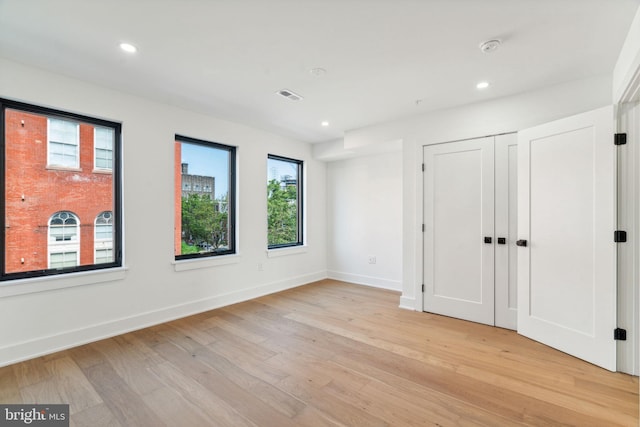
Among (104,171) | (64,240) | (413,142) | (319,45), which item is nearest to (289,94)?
(319,45)

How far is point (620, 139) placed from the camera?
237cm

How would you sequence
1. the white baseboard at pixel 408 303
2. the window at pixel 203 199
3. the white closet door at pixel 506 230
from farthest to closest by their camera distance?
the white baseboard at pixel 408 303 → the window at pixel 203 199 → the white closet door at pixel 506 230

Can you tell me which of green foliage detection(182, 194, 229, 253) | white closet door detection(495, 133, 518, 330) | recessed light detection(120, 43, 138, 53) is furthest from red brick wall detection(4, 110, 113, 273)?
white closet door detection(495, 133, 518, 330)

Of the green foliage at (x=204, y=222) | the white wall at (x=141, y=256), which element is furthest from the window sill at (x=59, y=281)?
the green foliage at (x=204, y=222)

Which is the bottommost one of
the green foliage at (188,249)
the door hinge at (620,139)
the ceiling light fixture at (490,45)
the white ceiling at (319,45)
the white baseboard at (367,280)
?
the white baseboard at (367,280)

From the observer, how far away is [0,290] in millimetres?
2434

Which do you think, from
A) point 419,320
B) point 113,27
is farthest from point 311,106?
point 419,320

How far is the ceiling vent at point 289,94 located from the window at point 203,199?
55.4 inches

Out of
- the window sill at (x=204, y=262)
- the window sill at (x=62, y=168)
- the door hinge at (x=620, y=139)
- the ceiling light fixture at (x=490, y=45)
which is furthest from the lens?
the window sill at (x=204, y=262)

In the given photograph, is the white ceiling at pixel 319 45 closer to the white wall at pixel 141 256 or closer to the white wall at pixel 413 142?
the white wall at pixel 413 142

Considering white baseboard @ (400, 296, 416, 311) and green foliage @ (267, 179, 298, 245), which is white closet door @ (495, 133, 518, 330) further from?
green foliage @ (267, 179, 298, 245)

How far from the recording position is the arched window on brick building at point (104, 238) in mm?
3064

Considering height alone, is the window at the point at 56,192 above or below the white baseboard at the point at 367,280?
above

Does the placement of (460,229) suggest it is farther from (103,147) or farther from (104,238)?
(103,147)
